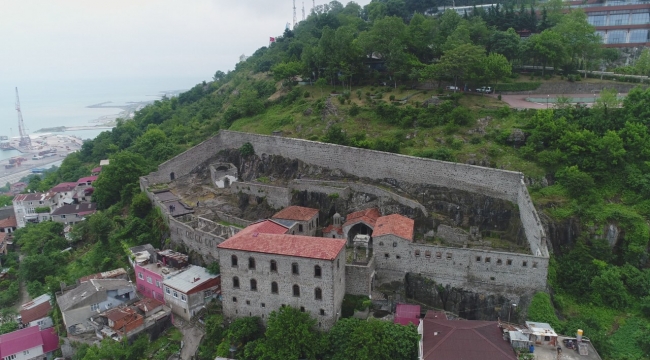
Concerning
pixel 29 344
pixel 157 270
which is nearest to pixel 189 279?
pixel 157 270

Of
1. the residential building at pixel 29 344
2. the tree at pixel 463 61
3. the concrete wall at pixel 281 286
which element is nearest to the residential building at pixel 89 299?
the residential building at pixel 29 344

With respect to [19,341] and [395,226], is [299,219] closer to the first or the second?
[395,226]

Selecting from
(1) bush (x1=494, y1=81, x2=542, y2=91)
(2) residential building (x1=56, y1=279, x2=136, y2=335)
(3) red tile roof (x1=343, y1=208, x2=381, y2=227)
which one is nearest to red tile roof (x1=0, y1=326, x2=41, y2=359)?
(2) residential building (x1=56, y1=279, x2=136, y2=335)

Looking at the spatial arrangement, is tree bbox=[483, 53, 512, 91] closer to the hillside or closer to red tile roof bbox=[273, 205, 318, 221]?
the hillside

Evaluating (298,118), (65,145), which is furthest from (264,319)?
(65,145)

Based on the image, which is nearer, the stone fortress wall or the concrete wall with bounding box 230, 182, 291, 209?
the stone fortress wall

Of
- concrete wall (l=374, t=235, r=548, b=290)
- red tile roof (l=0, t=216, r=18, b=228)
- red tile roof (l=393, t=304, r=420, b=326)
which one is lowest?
red tile roof (l=0, t=216, r=18, b=228)
